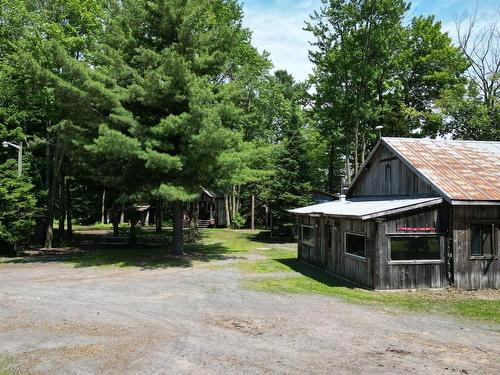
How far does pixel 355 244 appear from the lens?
17750mm

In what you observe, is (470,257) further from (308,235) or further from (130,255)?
(130,255)

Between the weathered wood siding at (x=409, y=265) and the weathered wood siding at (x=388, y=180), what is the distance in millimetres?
1311

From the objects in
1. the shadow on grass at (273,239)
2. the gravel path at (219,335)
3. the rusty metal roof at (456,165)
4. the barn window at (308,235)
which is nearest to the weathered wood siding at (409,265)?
the rusty metal roof at (456,165)

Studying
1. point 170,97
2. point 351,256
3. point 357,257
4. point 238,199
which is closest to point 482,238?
point 357,257

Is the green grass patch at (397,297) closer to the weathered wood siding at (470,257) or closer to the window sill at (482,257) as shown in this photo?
the weathered wood siding at (470,257)

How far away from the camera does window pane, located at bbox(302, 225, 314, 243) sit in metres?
22.9

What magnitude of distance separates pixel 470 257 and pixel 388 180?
222 inches

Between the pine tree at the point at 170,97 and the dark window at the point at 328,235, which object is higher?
the pine tree at the point at 170,97

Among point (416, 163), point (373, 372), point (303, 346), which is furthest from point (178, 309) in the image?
point (416, 163)

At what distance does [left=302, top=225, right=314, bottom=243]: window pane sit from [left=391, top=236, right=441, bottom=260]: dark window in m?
6.96

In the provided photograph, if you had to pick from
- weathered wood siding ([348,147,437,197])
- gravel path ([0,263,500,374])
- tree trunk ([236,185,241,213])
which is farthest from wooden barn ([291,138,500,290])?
tree trunk ([236,185,241,213])

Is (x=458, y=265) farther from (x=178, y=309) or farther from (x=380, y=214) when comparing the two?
(x=178, y=309)

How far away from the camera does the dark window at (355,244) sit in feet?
55.9

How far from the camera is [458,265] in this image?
16266 mm
